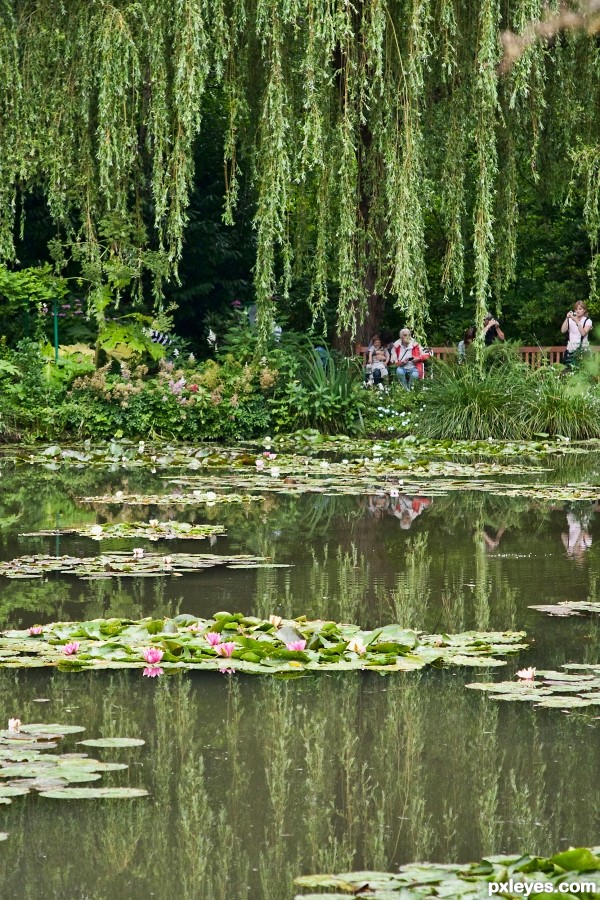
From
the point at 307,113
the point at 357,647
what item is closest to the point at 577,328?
the point at 307,113

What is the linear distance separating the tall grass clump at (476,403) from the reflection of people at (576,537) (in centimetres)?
691

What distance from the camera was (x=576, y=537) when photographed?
816cm

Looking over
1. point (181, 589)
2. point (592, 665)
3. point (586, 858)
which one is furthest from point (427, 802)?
point (181, 589)

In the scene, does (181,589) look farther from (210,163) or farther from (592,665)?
(210,163)

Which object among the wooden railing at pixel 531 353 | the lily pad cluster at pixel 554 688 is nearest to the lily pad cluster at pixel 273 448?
the wooden railing at pixel 531 353

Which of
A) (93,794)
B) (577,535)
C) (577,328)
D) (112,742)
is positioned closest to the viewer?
(93,794)

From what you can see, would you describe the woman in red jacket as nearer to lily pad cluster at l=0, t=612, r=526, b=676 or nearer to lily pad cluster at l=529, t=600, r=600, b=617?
lily pad cluster at l=529, t=600, r=600, b=617

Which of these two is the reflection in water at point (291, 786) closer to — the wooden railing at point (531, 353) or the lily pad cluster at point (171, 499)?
the lily pad cluster at point (171, 499)

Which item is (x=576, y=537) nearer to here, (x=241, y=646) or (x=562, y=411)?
(x=241, y=646)

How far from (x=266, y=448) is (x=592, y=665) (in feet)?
34.6

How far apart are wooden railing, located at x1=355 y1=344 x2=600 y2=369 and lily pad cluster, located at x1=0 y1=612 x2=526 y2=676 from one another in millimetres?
13625

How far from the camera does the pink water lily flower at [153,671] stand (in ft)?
14.7

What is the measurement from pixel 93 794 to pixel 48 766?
0.93ft

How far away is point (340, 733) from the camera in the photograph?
12.6ft
